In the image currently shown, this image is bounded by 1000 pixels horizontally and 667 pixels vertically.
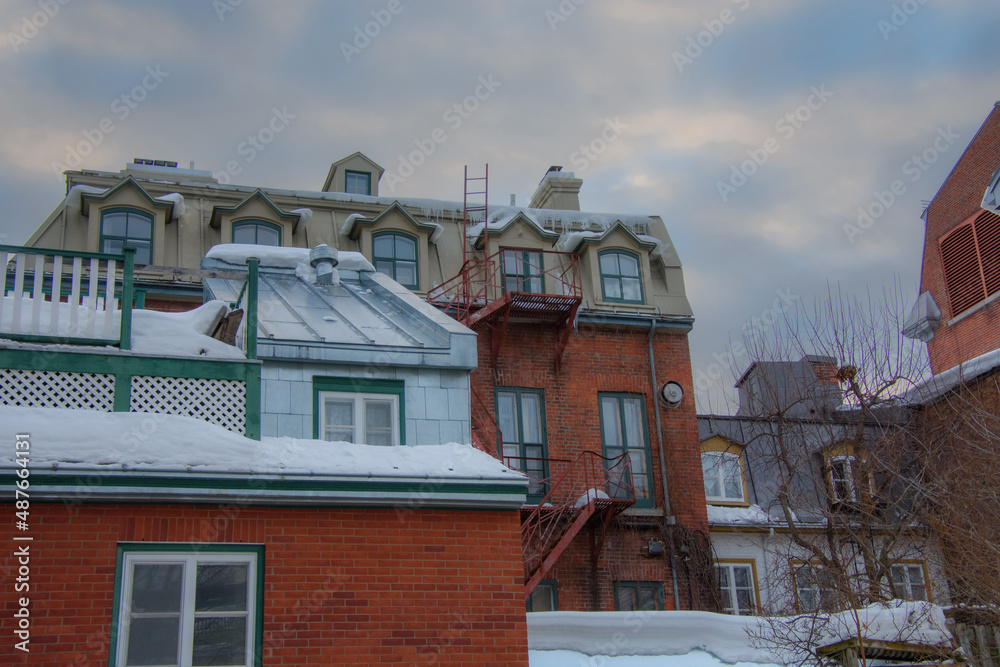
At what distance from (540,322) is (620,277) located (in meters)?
2.51

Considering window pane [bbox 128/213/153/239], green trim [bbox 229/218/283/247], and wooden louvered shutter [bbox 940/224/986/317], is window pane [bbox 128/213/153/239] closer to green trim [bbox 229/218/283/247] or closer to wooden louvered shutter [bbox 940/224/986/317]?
green trim [bbox 229/218/283/247]

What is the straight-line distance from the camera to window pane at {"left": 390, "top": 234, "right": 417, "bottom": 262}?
73.7ft

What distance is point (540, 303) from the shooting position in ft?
70.1

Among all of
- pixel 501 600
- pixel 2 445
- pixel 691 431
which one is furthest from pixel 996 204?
pixel 2 445

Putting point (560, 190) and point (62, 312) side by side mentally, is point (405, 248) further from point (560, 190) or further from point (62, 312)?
point (62, 312)

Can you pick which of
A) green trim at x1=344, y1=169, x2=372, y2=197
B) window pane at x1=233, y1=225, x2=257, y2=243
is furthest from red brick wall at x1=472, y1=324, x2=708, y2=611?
green trim at x1=344, y1=169, x2=372, y2=197

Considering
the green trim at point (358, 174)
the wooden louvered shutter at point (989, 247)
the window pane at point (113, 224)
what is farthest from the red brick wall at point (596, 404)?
the wooden louvered shutter at point (989, 247)

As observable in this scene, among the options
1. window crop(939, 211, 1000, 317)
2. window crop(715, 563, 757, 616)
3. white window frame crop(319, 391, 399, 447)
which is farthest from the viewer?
window crop(939, 211, 1000, 317)

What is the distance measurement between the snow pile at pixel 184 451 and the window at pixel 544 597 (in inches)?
353

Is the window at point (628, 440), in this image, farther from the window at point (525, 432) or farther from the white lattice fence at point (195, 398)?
the white lattice fence at point (195, 398)

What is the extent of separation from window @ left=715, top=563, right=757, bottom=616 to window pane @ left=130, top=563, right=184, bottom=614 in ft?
44.5

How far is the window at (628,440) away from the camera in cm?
2128

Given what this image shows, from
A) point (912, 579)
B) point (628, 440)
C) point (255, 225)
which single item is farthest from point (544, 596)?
point (255, 225)

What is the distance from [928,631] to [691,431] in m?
10.0
